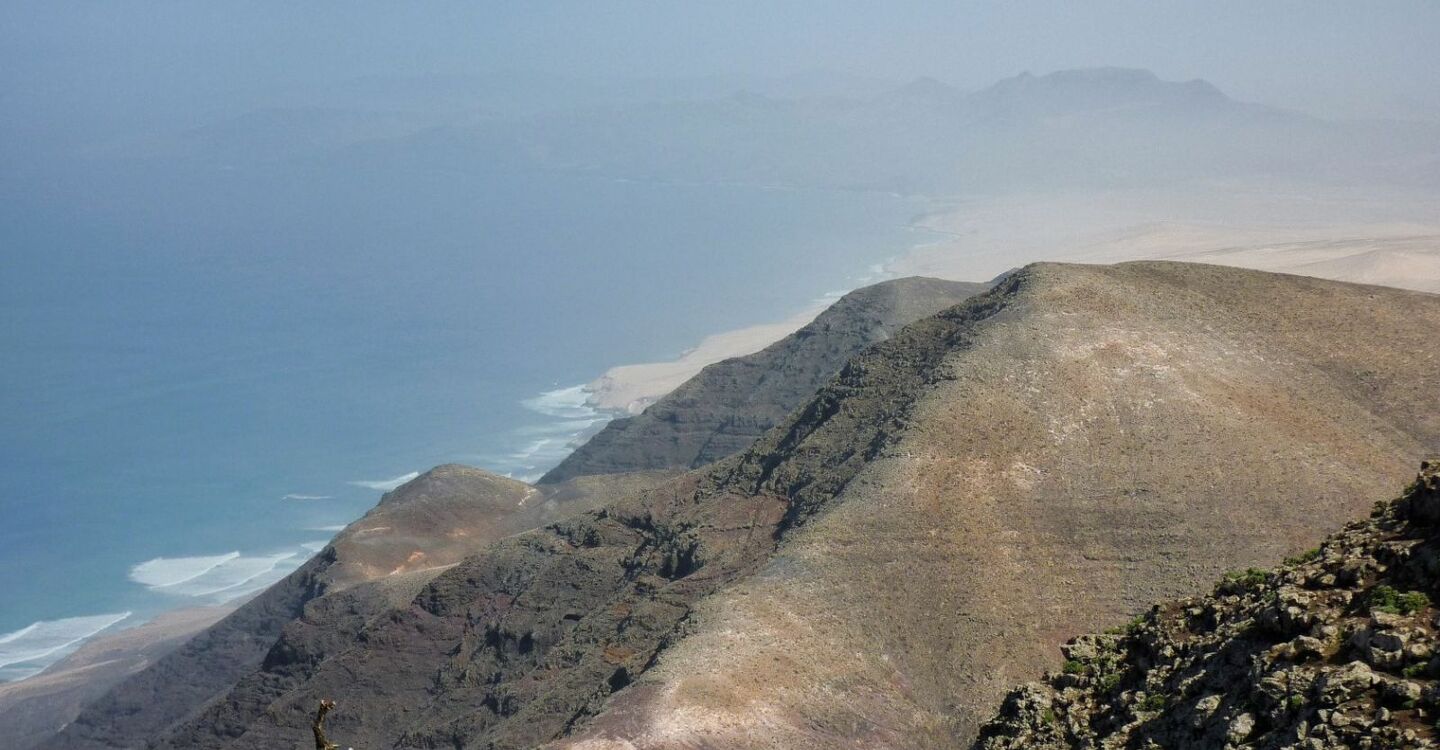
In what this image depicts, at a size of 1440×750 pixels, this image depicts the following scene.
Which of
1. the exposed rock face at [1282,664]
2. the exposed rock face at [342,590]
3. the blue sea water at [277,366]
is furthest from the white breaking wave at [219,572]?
the exposed rock face at [1282,664]

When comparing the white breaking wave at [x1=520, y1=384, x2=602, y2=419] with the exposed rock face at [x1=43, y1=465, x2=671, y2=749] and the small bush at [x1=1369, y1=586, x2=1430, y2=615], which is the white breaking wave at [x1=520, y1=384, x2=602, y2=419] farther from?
the small bush at [x1=1369, y1=586, x2=1430, y2=615]

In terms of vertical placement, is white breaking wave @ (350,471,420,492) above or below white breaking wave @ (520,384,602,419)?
below

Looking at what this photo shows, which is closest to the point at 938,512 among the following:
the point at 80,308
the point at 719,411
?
the point at 719,411

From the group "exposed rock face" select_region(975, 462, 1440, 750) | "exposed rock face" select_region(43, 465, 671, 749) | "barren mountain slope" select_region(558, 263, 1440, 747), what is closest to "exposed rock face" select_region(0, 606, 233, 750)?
"exposed rock face" select_region(43, 465, 671, 749)

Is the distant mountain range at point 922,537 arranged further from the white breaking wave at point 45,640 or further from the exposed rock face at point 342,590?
the white breaking wave at point 45,640

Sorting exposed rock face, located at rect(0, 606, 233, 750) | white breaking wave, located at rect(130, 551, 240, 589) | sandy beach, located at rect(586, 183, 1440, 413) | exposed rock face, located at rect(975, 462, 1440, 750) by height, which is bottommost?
exposed rock face, located at rect(0, 606, 233, 750)

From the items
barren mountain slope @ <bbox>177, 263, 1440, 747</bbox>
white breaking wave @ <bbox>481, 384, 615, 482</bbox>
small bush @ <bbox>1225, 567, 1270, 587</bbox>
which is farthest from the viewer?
white breaking wave @ <bbox>481, 384, 615, 482</bbox>

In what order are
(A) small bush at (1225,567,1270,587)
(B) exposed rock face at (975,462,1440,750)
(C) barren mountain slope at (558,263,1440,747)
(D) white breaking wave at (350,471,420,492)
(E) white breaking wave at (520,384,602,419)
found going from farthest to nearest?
Result: (E) white breaking wave at (520,384,602,419)
(D) white breaking wave at (350,471,420,492)
(C) barren mountain slope at (558,263,1440,747)
(A) small bush at (1225,567,1270,587)
(B) exposed rock face at (975,462,1440,750)

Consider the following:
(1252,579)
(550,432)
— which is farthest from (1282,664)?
(550,432)
